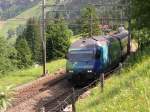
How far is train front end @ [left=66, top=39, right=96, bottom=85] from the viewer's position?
28188 millimetres

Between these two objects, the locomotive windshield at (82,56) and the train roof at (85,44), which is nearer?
the locomotive windshield at (82,56)

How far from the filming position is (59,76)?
34969 mm

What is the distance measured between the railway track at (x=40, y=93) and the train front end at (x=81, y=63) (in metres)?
1.02

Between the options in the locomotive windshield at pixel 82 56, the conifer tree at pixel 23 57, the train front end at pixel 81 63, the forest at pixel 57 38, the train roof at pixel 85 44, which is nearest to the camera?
the train front end at pixel 81 63

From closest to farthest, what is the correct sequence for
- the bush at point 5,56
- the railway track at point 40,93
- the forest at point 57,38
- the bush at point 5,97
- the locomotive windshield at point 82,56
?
the bush at point 5,97 → the railway track at point 40,93 → the locomotive windshield at point 82,56 → the forest at point 57,38 → the bush at point 5,56

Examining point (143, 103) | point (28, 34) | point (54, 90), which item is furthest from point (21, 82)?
point (28, 34)

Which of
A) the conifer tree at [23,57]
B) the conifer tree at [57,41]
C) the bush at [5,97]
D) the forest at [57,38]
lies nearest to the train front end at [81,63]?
the forest at [57,38]

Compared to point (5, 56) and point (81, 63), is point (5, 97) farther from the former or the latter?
point (5, 56)

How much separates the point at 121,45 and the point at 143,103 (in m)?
28.3

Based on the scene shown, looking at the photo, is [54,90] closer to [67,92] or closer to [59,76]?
[67,92]

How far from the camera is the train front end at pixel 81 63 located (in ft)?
92.5

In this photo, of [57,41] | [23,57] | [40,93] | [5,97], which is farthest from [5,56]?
[5,97]

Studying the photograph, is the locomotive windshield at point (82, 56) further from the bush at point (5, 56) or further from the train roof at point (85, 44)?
the bush at point (5, 56)

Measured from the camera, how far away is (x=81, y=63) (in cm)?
2861
